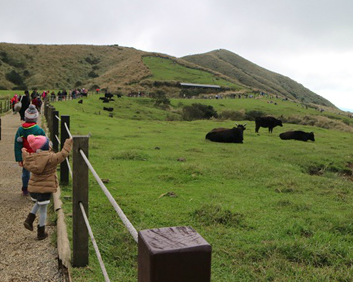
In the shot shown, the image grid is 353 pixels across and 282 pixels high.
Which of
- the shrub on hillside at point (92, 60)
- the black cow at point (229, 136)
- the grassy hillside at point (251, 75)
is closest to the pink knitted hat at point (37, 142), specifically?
the black cow at point (229, 136)

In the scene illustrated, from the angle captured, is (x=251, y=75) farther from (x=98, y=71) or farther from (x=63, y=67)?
(x=63, y=67)

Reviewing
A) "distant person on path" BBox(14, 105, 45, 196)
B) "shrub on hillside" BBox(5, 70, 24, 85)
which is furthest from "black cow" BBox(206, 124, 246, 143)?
"shrub on hillside" BBox(5, 70, 24, 85)

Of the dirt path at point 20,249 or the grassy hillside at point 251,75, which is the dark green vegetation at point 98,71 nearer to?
the grassy hillside at point 251,75

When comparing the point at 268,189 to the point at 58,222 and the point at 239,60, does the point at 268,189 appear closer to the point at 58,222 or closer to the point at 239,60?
the point at 58,222

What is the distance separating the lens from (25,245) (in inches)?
194

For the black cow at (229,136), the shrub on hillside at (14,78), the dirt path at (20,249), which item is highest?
the shrub on hillside at (14,78)

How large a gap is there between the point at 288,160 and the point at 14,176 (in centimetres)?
967

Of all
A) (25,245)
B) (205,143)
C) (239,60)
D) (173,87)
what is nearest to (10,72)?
(173,87)

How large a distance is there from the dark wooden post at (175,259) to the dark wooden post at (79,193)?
268cm

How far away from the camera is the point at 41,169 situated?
16.1 feet

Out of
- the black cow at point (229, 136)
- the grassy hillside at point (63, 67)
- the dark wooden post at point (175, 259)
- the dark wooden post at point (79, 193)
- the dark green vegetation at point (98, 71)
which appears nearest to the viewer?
the dark wooden post at point (175, 259)

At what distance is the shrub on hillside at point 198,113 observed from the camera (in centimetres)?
4269

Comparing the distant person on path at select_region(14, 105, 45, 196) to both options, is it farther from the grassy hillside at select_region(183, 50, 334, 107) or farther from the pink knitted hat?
the grassy hillside at select_region(183, 50, 334, 107)

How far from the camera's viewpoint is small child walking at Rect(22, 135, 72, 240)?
4.89m
